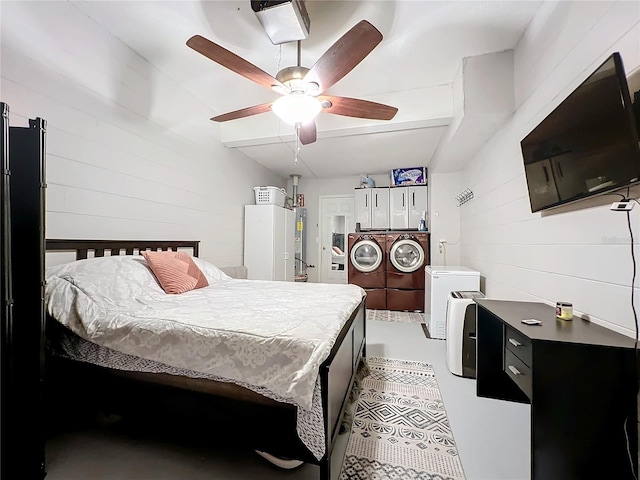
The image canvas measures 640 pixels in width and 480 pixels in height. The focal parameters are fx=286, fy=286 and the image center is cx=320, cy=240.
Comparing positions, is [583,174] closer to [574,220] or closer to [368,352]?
[574,220]

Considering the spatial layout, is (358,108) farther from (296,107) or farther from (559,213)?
(559,213)

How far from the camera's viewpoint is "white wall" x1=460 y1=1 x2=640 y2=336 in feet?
4.00

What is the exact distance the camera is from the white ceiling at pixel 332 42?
6.47 ft

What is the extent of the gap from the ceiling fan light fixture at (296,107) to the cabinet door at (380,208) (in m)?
3.22

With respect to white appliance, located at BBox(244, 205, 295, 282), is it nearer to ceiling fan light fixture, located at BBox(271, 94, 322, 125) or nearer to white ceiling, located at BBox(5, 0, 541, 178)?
white ceiling, located at BBox(5, 0, 541, 178)

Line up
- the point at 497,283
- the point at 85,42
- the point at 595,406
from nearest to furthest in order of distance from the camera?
the point at 595,406 < the point at 85,42 < the point at 497,283

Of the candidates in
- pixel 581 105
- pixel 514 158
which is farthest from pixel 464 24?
pixel 581 105

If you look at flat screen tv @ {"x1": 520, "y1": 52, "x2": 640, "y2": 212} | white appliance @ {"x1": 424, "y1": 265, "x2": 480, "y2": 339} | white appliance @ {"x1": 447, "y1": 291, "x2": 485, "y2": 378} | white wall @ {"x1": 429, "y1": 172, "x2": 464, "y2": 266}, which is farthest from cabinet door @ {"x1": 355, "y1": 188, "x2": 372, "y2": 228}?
flat screen tv @ {"x1": 520, "y1": 52, "x2": 640, "y2": 212}

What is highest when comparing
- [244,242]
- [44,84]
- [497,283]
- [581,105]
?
[44,84]

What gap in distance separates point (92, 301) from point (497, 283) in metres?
3.14

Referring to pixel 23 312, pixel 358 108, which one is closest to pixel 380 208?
pixel 358 108

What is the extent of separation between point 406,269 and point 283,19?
3.68 m

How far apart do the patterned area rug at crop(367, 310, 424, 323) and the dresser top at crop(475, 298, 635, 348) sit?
2430 mm

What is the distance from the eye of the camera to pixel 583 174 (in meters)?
1.32
